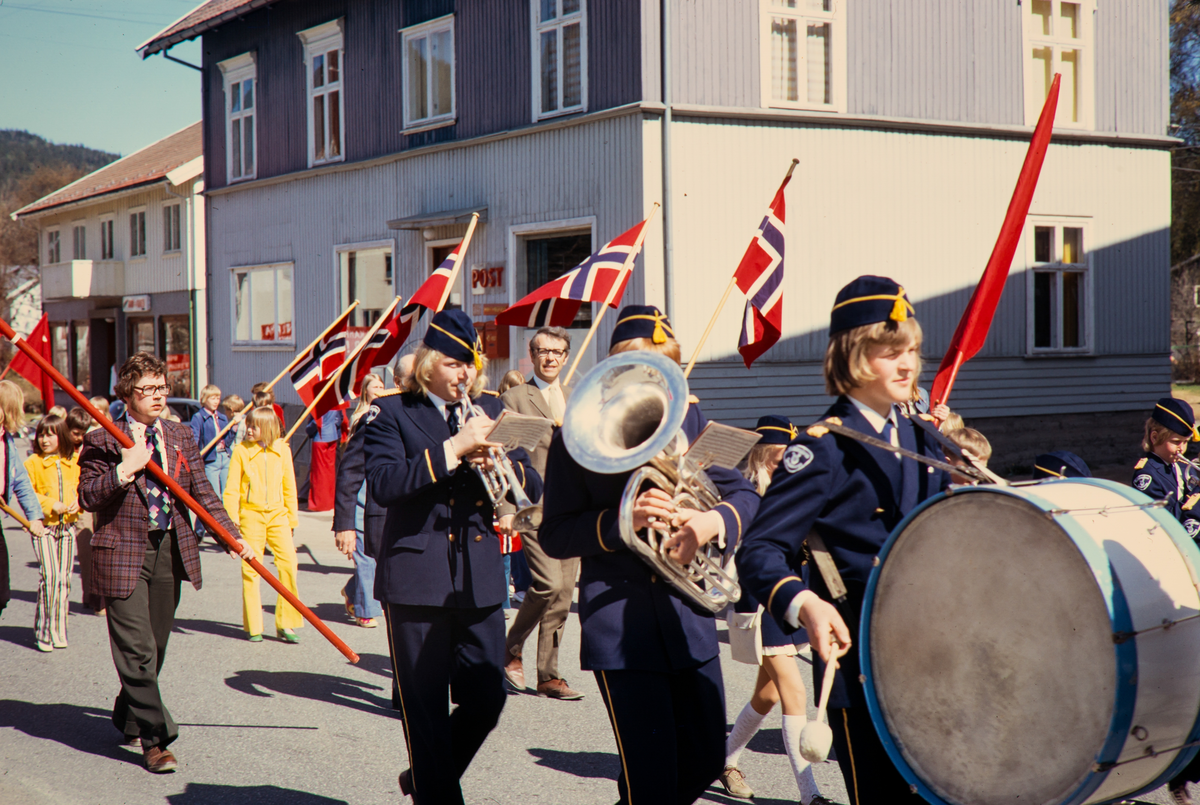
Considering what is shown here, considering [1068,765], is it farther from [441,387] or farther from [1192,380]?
[1192,380]

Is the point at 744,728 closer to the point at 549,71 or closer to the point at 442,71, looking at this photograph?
the point at 549,71

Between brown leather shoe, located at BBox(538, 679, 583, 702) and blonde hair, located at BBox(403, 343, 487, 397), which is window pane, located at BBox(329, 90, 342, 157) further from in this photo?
blonde hair, located at BBox(403, 343, 487, 397)

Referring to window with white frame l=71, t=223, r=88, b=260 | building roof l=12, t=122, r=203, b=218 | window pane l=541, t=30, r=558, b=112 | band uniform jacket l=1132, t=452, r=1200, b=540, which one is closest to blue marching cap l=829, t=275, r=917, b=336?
band uniform jacket l=1132, t=452, r=1200, b=540

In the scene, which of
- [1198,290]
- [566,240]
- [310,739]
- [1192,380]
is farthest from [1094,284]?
[1198,290]

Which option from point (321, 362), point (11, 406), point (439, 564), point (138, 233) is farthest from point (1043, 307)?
point (138, 233)

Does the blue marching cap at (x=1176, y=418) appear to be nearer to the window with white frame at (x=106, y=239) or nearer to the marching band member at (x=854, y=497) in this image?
the marching band member at (x=854, y=497)

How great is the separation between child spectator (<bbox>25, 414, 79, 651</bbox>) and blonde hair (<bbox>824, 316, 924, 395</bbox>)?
5862 mm

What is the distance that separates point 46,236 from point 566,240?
2960 centimetres

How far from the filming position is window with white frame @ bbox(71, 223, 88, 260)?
35.7 meters

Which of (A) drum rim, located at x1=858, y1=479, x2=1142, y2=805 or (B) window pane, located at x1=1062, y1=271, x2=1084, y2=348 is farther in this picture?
(B) window pane, located at x1=1062, y1=271, x2=1084, y2=348

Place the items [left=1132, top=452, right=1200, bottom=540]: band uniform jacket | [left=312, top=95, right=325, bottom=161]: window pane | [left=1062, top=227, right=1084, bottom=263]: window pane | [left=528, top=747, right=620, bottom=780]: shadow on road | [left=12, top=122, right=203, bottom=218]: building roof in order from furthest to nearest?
[left=12, top=122, right=203, bottom=218]: building roof, [left=312, top=95, right=325, bottom=161]: window pane, [left=1062, top=227, right=1084, bottom=263]: window pane, [left=1132, top=452, right=1200, bottom=540]: band uniform jacket, [left=528, top=747, right=620, bottom=780]: shadow on road

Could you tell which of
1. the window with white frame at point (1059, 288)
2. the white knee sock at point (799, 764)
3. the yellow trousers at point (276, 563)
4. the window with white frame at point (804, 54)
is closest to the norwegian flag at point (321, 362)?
the yellow trousers at point (276, 563)

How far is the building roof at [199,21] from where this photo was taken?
2162 centimetres

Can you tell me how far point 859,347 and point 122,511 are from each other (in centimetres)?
395
